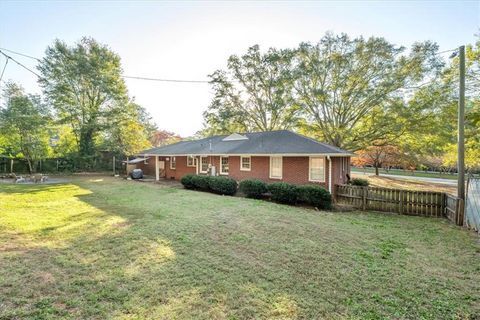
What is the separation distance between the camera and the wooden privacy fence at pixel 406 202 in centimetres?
928

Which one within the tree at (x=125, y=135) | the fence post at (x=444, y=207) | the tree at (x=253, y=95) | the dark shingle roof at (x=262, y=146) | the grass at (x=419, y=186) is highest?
the tree at (x=253, y=95)

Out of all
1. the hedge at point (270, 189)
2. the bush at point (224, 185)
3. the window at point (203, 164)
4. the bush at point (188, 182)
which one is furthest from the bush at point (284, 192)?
the window at point (203, 164)

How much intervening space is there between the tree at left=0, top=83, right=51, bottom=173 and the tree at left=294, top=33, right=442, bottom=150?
24.6 metres

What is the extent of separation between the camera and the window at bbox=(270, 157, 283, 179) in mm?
14708

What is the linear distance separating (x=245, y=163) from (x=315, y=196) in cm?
634

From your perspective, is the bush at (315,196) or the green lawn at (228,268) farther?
the bush at (315,196)

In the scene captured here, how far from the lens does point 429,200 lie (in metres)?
9.72

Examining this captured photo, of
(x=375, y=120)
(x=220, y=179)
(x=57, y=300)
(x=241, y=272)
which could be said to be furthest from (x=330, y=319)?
(x=375, y=120)

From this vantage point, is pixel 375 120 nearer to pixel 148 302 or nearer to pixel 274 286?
pixel 274 286

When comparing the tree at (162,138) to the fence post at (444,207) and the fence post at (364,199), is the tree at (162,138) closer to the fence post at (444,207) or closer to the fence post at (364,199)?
the fence post at (364,199)

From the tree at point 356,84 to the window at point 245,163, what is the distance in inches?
408

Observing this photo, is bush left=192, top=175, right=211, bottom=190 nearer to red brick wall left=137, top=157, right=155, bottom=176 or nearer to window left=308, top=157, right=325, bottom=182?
window left=308, top=157, right=325, bottom=182

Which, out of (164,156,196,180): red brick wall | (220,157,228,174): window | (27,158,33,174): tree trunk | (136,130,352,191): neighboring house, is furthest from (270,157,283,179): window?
(27,158,33,174): tree trunk

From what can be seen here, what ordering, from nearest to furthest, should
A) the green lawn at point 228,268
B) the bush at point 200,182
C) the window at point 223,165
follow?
1. the green lawn at point 228,268
2. the bush at point 200,182
3. the window at point 223,165
